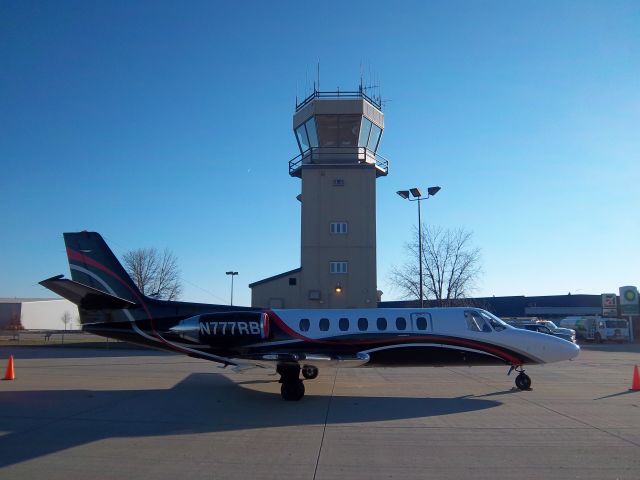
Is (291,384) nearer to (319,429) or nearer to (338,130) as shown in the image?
(319,429)

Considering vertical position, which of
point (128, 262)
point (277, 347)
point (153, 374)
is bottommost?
point (153, 374)

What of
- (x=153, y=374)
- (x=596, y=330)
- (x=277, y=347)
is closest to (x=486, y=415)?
(x=277, y=347)

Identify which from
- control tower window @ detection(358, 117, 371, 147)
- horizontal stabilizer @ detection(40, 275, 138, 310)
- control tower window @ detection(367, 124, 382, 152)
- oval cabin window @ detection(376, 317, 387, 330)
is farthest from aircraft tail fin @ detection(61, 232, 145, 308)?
control tower window @ detection(367, 124, 382, 152)

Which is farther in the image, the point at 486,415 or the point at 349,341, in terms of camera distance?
the point at 349,341

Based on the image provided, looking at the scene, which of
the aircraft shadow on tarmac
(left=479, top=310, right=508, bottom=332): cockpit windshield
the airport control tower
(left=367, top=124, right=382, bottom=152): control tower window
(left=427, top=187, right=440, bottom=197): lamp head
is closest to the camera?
the aircraft shadow on tarmac

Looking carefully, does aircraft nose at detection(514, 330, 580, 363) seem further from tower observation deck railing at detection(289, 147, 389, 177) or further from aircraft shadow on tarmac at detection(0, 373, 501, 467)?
tower observation deck railing at detection(289, 147, 389, 177)

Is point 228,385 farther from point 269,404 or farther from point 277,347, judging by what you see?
point 269,404

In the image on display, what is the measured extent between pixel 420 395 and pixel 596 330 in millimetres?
39433

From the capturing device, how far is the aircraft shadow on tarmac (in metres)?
9.42

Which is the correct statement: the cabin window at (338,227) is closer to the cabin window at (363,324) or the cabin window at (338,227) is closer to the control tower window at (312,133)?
the control tower window at (312,133)

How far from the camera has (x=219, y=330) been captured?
1472 cm

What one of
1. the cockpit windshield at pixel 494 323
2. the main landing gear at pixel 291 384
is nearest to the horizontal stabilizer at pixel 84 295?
the main landing gear at pixel 291 384

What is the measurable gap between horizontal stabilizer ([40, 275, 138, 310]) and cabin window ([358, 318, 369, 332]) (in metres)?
6.95

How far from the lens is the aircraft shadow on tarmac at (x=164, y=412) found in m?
9.42
